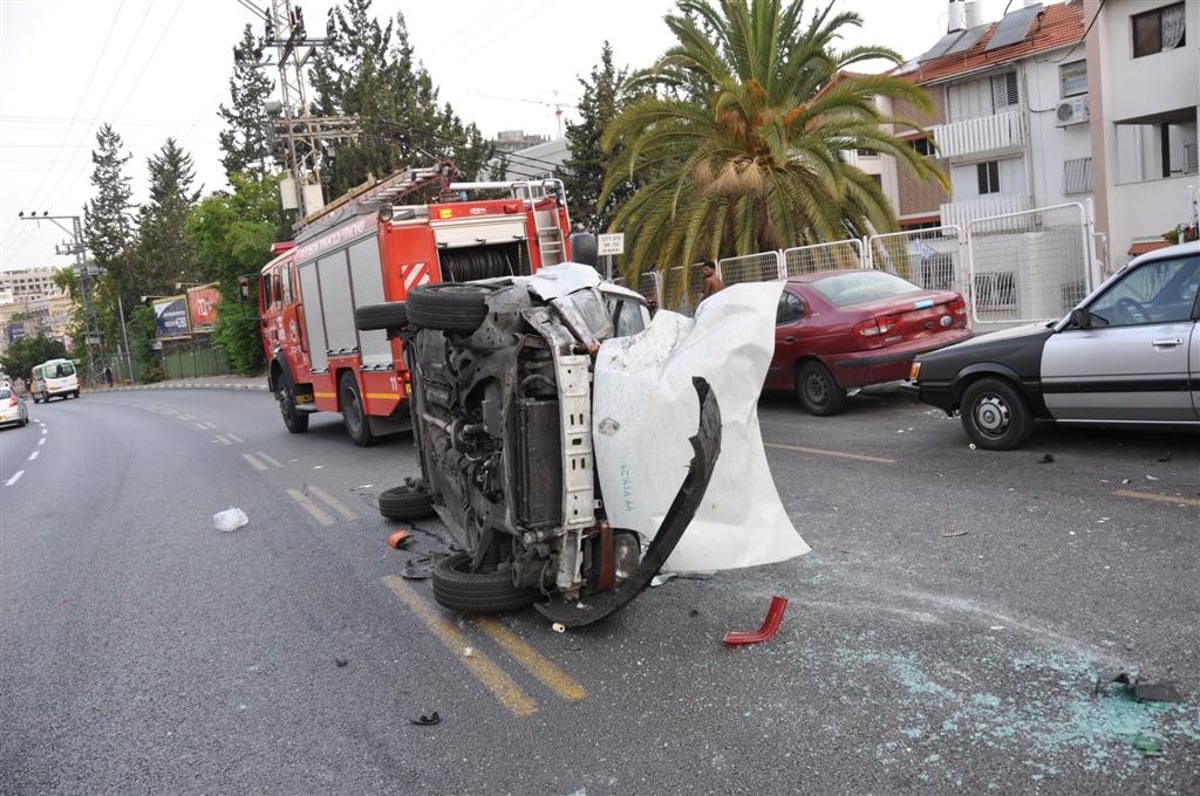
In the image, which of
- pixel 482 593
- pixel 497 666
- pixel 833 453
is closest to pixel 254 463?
pixel 833 453

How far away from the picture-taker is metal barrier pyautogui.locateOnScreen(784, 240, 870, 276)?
14914 millimetres

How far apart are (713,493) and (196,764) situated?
2.41m

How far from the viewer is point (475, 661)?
4.61m

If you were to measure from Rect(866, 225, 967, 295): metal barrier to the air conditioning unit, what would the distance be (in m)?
17.0

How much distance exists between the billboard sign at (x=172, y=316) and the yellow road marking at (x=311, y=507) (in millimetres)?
58840

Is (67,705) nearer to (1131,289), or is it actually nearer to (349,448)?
(1131,289)

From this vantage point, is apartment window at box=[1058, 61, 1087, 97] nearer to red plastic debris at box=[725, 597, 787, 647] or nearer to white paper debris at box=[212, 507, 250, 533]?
white paper debris at box=[212, 507, 250, 533]

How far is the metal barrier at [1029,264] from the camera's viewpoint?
12.2 meters

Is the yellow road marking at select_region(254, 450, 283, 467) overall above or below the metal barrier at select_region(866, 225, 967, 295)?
below

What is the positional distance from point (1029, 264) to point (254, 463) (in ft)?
35.7

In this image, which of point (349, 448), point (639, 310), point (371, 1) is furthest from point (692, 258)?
point (371, 1)

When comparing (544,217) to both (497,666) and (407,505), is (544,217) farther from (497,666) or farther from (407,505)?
(497,666)

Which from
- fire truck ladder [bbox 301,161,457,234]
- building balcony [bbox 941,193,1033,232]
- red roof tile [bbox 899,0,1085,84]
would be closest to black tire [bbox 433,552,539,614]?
fire truck ladder [bbox 301,161,457,234]

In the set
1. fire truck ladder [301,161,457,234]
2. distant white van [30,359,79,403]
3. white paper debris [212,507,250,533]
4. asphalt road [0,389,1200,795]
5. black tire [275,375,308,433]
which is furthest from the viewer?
distant white van [30,359,79,403]
